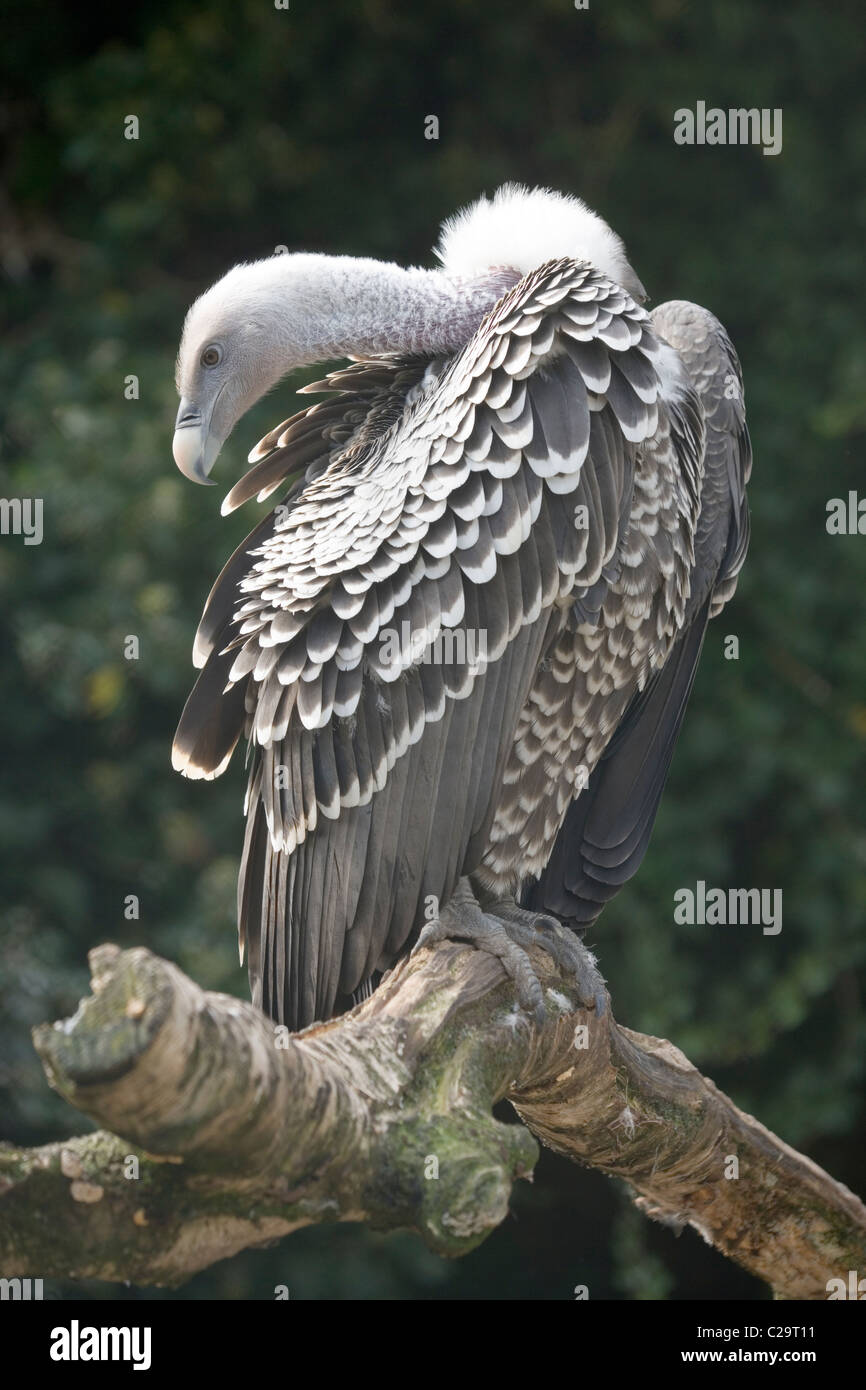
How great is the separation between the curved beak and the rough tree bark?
3.30 feet

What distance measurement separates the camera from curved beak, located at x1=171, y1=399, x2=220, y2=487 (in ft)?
9.00

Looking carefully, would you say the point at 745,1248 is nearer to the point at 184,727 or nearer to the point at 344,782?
the point at 344,782

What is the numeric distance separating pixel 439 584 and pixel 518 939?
2.12 ft

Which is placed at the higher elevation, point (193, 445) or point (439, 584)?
point (193, 445)

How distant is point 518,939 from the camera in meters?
2.58

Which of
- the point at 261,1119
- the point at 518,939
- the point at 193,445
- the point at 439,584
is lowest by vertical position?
the point at 261,1119

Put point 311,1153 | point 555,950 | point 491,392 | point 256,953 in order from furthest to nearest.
→ point 256,953 < point 555,950 < point 491,392 < point 311,1153

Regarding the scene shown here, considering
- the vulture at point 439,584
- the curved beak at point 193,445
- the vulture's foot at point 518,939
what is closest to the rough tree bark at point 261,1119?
the vulture's foot at point 518,939

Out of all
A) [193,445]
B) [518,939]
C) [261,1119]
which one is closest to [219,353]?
[193,445]

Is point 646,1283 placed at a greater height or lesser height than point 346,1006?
lesser

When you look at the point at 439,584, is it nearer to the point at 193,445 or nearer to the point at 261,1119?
the point at 193,445

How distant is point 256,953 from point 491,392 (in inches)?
44.6

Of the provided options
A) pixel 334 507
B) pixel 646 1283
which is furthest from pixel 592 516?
pixel 646 1283

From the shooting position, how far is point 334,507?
260cm
